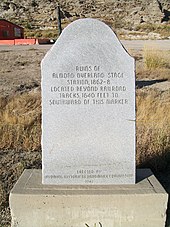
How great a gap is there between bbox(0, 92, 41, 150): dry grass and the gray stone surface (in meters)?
1.75

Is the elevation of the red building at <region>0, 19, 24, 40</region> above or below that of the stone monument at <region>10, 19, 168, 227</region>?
below

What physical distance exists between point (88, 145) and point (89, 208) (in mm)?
563

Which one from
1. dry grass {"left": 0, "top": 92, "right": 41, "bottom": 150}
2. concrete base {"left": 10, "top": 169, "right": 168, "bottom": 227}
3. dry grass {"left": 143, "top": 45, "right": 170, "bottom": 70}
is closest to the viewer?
concrete base {"left": 10, "top": 169, "right": 168, "bottom": 227}

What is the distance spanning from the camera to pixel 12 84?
1026cm

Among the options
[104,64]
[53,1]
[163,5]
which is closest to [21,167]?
[104,64]

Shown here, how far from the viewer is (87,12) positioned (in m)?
71.4

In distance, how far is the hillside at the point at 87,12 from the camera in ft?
211

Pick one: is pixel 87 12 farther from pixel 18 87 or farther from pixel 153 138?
pixel 153 138

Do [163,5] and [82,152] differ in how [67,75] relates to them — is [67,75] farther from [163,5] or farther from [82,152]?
[163,5]

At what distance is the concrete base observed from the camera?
3.42 meters

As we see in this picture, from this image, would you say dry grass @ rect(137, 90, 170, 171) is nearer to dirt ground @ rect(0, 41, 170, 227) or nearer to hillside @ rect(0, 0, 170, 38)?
dirt ground @ rect(0, 41, 170, 227)

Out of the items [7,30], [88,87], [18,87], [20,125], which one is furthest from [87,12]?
[88,87]

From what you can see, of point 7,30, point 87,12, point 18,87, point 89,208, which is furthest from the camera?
point 87,12

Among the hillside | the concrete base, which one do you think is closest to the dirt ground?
the concrete base
